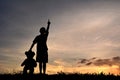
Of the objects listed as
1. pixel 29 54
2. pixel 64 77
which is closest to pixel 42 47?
pixel 29 54

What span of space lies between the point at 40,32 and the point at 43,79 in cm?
392

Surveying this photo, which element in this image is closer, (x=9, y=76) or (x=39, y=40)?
(x=9, y=76)

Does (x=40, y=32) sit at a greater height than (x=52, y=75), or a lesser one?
greater

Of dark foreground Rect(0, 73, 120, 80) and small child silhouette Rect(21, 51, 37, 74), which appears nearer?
Answer: dark foreground Rect(0, 73, 120, 80)

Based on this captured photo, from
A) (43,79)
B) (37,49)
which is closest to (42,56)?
(37,49)

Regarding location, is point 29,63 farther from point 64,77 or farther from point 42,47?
point 64,77

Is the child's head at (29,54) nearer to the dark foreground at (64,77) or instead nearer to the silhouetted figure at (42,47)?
the silhouetted figure at (42,47)

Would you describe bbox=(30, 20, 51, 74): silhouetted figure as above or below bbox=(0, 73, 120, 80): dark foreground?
above

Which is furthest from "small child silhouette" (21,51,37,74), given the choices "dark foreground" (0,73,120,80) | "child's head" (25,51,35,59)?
"dark foreground" (0,73,120,80)

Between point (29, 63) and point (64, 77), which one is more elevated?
point (29, 63)

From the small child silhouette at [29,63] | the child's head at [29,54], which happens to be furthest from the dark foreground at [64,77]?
the child's head at [29,54]

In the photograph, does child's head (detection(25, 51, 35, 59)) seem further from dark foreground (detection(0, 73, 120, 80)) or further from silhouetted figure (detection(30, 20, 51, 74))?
dark foreground (detection(0, 73, 120, 80))

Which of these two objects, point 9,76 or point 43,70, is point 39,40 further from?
point 9,76

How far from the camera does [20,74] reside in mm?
16734
